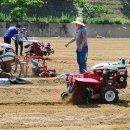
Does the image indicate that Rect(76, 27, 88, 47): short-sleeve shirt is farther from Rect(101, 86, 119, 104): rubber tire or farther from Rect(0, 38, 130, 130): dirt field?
Rect(101, 86, 119, 104): rubber tire

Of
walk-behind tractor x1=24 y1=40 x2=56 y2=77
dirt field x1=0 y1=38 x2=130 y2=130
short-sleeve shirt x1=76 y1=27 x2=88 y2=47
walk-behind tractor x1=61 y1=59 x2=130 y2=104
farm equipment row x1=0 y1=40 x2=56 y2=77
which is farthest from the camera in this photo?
walk-behind tractor x1=24 y1=40 x2=56 y2=77

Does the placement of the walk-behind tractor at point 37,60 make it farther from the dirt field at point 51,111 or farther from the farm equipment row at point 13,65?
the dirt field at point 51,111

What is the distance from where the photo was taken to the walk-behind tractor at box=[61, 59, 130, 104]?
11016 mm

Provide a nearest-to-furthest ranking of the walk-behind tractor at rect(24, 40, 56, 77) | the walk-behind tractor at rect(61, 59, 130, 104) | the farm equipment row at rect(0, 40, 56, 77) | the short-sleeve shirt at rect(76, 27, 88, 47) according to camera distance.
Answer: the walk-behind tractor at rect(61, 59, 130, 104) → the short-sleeve shirt at rect(76, 27, 88, 47) → the farm equipment row at rect(0, 40, 56, 77) → the walk-behind tractor at rect(24, 40, 56, 77)

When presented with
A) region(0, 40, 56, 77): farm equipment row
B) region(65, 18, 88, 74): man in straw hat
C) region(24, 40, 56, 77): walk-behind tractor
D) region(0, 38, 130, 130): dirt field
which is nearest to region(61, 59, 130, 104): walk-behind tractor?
region(0, 38, 130, 130): dirt field

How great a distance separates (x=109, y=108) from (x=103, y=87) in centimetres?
80

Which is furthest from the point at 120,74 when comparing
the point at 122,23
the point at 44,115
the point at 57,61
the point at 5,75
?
the point at 122,23

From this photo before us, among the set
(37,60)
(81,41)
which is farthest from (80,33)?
(37,60)

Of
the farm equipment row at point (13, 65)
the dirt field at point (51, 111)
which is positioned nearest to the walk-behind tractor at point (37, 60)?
the farm equipment row at point (13, 65)

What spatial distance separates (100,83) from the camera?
440 inches

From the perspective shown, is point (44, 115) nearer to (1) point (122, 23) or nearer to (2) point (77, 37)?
(2) point (77, 37)

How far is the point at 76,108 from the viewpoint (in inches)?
411

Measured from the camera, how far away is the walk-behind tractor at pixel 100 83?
1102 centimetres

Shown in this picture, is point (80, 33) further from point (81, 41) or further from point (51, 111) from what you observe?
point (51, 111)
